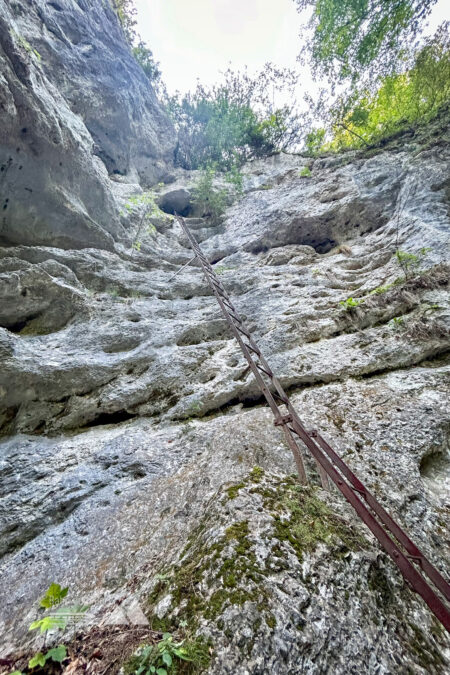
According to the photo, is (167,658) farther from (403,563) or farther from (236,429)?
(236,429)

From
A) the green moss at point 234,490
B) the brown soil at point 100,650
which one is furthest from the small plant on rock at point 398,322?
the brown soil at point 100,650

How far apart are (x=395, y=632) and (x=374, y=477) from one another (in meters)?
1.37

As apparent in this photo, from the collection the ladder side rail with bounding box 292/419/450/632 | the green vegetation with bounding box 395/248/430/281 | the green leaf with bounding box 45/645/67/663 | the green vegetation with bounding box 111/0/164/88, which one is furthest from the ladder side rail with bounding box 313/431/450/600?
the green vegetation with bounding box 111/0/164/88

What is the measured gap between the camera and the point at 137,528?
294 centimetres

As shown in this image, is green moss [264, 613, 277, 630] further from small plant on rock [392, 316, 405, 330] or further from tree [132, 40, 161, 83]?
tree [132, 40, 161, 83]

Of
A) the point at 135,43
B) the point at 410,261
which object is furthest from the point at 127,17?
the point at 410,261

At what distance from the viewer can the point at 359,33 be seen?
1062cm

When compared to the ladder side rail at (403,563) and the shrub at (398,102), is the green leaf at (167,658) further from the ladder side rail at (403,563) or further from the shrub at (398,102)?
the shrub at (398,102)

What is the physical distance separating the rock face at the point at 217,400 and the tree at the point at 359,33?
3590 millimetres

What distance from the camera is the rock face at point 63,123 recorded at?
19.7ft

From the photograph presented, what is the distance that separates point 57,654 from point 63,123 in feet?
29.4

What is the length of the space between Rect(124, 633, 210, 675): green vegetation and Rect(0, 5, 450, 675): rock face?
0.07m

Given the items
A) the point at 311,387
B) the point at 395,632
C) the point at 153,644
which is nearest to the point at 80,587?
the point at 153,644

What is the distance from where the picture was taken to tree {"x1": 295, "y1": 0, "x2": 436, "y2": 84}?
9523 millimetres
